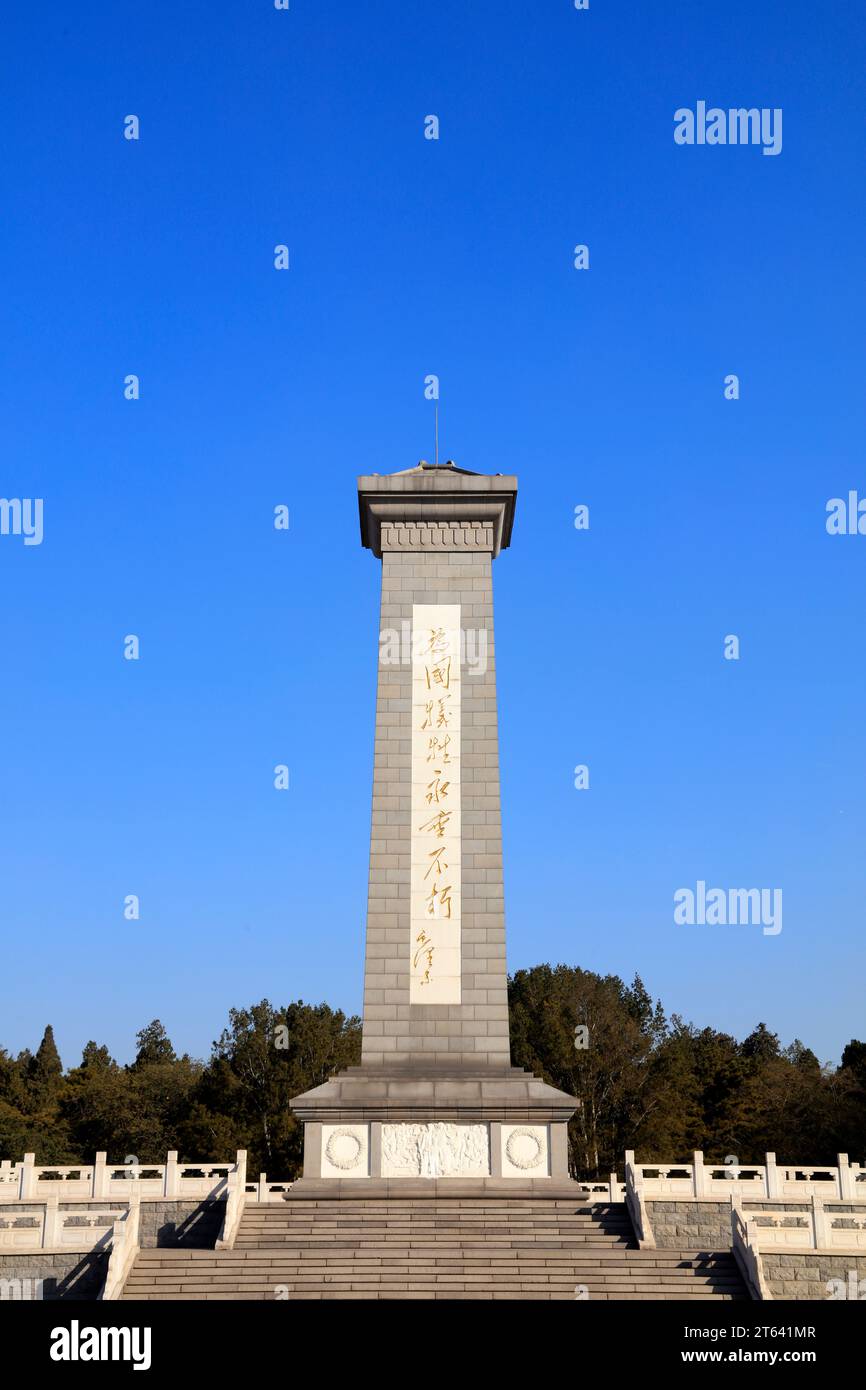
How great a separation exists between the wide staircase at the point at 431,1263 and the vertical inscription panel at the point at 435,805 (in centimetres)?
375

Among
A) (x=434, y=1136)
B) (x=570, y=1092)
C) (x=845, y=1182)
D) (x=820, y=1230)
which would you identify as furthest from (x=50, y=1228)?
(x=570, y=1092)

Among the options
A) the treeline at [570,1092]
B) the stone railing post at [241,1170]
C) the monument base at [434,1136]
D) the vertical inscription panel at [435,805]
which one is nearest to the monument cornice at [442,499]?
the vertical inscription panel at [435,805]

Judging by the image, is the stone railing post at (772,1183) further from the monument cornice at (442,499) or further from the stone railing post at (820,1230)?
the monument cornice at (442,499)

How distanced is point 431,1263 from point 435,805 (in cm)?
711

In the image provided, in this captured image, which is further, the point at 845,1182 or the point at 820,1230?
the point at 845,1182

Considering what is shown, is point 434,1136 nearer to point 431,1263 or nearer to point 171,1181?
point 431,1263

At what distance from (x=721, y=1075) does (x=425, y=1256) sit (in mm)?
26192

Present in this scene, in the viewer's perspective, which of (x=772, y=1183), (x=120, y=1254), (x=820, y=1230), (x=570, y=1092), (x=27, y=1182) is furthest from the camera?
(x=570, y=1092)

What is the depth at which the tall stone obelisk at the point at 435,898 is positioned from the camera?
1973cm

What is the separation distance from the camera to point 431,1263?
16453 mm

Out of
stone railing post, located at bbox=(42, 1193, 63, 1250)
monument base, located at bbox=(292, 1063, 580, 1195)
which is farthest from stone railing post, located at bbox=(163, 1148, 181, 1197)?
stone railing post, located at bbox=(42, 1193, 63, 1250)

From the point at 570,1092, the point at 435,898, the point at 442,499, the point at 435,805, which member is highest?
the point at 442,499
